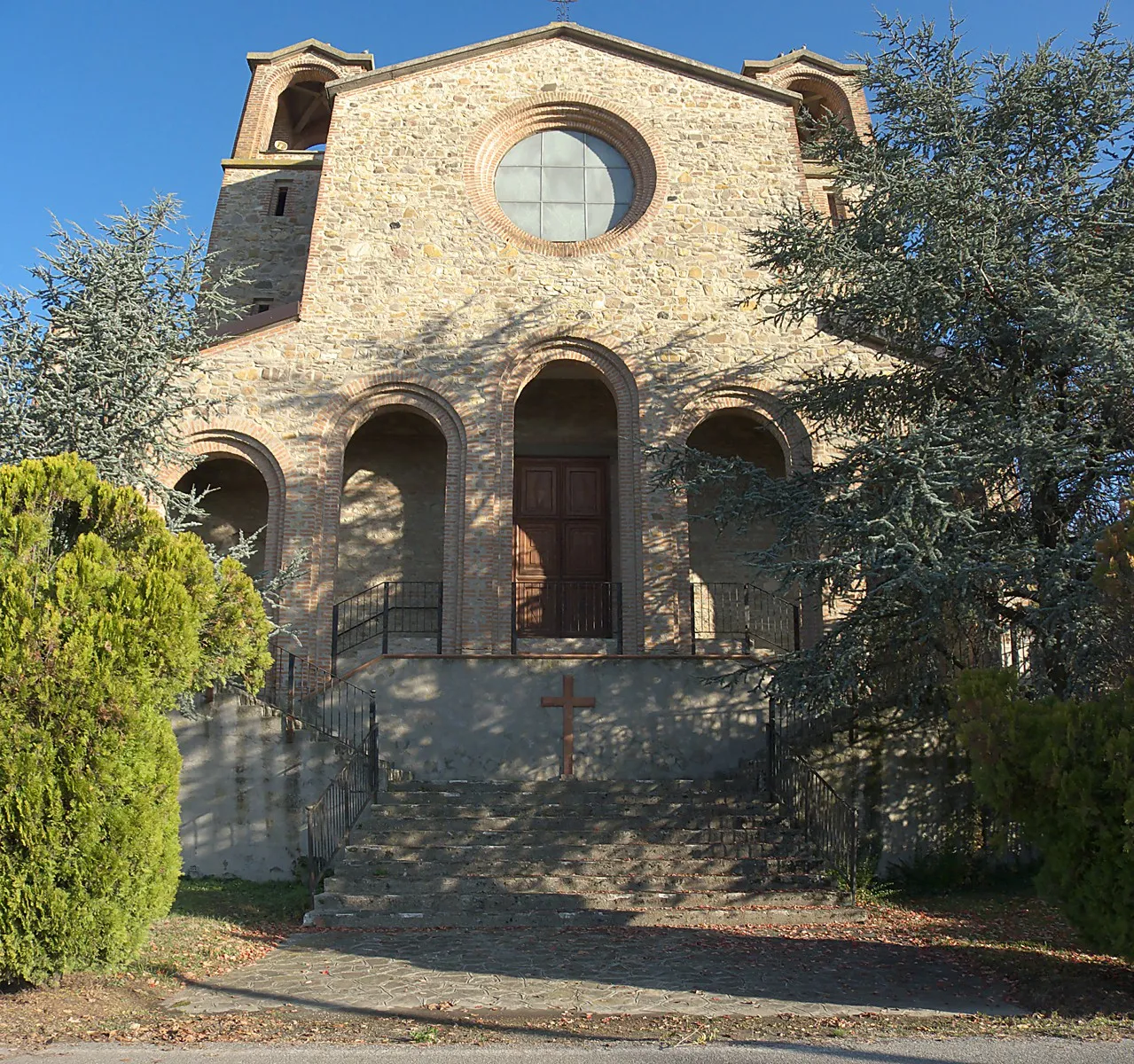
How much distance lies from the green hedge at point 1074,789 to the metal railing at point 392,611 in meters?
9.46

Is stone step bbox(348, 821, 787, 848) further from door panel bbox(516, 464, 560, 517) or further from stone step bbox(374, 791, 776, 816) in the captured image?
door panel bbox(516, 464, 560, 517)

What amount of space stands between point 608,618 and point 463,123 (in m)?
8.18

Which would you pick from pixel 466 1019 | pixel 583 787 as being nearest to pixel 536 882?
pixel 583 787

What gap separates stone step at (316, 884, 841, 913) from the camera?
10.1 m

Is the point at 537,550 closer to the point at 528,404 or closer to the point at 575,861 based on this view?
the point at 528,404

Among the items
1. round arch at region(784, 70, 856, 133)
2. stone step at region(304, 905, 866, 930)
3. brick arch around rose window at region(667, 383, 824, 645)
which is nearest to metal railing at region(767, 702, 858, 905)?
stone step at region(304, 905, 866, 930)

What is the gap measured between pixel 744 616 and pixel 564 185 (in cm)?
742

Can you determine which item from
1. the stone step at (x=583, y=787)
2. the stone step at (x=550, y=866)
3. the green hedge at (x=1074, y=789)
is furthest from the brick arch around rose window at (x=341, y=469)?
the green hedge at (x=1074, y=789)

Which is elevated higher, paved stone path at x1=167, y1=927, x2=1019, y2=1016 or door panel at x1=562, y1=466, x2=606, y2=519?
door panel at x1=562, y1=466, x2=606, y2=519

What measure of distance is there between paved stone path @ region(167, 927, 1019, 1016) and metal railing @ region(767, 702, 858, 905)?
1.99 meters

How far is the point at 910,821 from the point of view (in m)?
12.5

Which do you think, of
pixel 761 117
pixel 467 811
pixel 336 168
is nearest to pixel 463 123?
pixel 336 168

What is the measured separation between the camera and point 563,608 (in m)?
16.4

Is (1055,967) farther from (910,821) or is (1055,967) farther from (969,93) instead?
(969,93)
